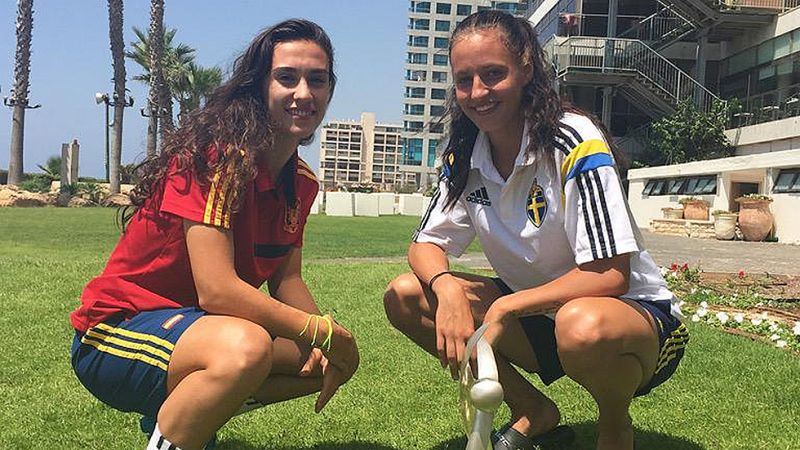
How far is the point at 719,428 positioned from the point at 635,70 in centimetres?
2550

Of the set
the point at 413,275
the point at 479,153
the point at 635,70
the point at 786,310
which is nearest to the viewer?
the point at 479,153

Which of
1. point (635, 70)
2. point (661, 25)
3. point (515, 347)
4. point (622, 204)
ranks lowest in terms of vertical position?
point (515, 347)

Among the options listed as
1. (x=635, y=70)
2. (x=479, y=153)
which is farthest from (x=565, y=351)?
(x=635, y=70)

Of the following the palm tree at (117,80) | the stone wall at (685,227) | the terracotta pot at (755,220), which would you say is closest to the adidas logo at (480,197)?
the terracotta pot at (755,220)

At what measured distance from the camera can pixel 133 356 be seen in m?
1.97

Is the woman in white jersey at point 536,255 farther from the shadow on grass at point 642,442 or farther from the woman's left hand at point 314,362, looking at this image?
the woman's left hand at point 314,362

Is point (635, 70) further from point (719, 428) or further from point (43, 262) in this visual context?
point (719, 428)

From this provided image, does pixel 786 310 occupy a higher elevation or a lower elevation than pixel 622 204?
lower

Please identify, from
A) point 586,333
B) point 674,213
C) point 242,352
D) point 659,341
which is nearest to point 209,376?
point 242,352

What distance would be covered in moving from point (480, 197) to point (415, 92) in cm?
9467

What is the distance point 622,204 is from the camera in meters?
2.16

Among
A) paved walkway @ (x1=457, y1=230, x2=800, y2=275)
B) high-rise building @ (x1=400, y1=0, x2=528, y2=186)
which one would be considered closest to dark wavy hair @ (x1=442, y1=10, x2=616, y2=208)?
paved walkway @ (x1=457, y1=230, x2=800, y2=275)

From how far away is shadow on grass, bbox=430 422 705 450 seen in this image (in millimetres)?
2649

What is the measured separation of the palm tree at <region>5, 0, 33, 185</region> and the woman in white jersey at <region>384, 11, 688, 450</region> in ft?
113
